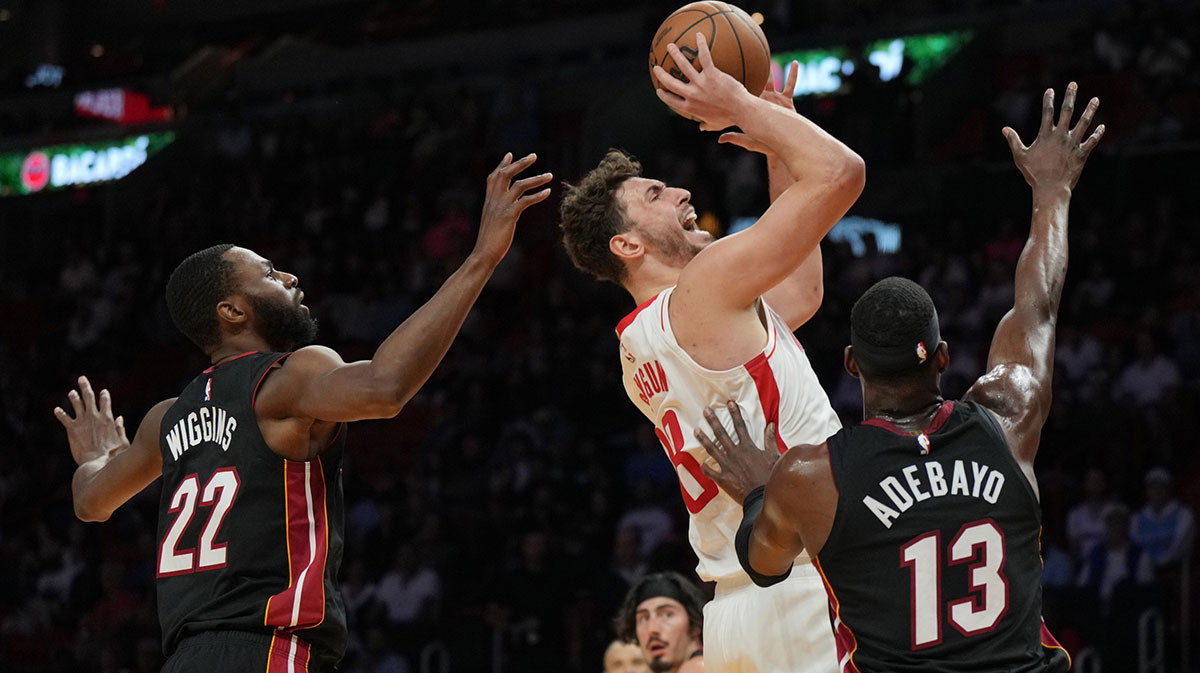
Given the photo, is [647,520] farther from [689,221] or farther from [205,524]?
[205,524]

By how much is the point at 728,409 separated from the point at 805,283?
1.12 m

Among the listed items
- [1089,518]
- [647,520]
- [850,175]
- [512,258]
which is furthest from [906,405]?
[512,258]

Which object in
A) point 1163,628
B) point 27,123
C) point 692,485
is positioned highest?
point 27,123

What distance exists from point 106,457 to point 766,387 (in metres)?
2.50

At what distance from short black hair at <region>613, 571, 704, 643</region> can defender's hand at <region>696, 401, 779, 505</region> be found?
2.72 meters

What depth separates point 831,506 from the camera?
3498 millimetres

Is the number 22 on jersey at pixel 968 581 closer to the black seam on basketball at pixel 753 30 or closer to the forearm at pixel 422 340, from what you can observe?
the forearm at pixel 422 340

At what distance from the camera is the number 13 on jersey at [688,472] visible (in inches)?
173

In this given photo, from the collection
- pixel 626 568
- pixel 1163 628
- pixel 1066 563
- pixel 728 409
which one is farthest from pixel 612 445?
pixel 728 409

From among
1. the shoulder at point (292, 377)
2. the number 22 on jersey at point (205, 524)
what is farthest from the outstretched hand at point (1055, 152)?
the number 22 on jersey at point (205, 524)

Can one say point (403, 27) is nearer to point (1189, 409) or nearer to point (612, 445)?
point (612, 445)

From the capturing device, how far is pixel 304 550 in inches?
167

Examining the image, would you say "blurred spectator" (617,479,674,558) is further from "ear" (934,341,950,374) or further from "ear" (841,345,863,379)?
"ear" (934,341,950,374)

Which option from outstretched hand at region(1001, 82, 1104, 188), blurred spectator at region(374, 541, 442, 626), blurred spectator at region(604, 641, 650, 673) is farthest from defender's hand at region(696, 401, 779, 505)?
blurred spectator at region(374, 541, 442, 626)
